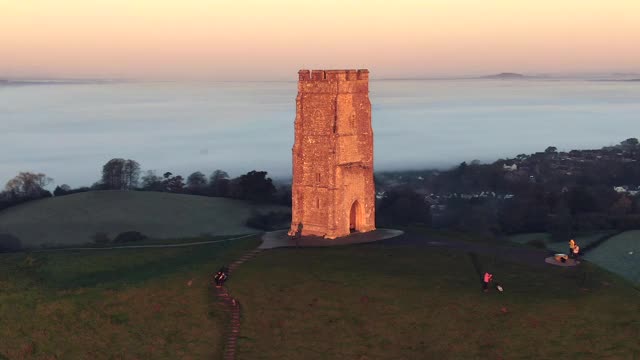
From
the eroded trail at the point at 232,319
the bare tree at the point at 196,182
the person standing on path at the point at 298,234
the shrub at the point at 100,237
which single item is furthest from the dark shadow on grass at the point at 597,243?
the bare tree at the point at 196,182

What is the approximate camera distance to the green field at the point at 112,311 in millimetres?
37188

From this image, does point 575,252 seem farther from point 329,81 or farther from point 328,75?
point 328,75

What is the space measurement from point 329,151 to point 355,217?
16.2 feet

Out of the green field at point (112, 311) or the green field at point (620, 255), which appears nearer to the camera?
the green field at point (112, 311)

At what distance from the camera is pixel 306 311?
38.5 metres

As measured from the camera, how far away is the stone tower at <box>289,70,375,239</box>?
51.3 metres

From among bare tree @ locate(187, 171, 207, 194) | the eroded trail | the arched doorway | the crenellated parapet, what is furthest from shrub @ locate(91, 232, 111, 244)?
bare tree @ locate(187, 171, 207, 194)

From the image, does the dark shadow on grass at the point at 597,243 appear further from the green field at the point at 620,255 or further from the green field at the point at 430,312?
the green field at the point at 430,312

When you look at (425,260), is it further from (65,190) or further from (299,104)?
(65,190)

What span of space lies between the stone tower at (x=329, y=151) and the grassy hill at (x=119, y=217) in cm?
2944

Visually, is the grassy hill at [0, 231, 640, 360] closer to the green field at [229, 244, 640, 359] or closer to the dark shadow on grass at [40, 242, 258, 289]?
the green field at [229, 244, 640, 359]

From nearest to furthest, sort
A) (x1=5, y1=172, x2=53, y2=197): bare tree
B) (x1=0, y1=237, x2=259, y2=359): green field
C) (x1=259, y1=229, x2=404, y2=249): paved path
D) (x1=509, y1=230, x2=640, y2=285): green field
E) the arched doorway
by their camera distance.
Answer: (x1=0, y1=237, x2=259, y2=359): green field
(x1=259, y1=229, x2=404, y2=249): paved path
the arched doorway
(x1=509, y1=230, x2=640, y2=285): green field
(x1=5, y1=172, x2=53, y2=197): bare tree

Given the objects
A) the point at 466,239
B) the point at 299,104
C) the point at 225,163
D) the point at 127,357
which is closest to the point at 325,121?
the point at 299,104

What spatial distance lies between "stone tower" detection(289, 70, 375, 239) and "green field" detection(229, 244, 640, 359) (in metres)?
8.06
